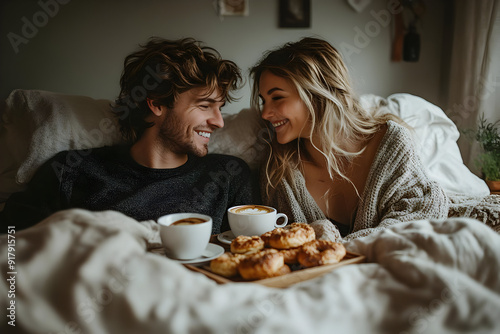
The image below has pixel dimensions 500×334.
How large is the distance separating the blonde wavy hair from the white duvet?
0.78 meters

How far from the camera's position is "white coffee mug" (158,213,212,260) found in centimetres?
72

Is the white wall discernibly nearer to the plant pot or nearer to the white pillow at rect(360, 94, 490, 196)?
the white pillow at rect(360, 94, 490, 196)

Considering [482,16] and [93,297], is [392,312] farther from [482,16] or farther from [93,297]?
[482,16]

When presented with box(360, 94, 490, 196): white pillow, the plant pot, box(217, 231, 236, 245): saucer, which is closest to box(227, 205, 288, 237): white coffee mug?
box(217, 231, 236, 245): saucer

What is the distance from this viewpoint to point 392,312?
1.83 feet

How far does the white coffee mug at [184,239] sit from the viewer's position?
2.36 feet

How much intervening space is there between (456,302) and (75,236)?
1.96ft

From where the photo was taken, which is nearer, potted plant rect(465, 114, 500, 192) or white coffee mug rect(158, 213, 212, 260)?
white coffee mug rect(158, 213, 212, 260)

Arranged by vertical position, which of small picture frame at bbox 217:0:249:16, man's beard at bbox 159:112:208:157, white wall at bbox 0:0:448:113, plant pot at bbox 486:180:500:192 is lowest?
plant pot at bbox 486:180:500:192

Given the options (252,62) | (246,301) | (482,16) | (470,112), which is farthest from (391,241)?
(482,16)

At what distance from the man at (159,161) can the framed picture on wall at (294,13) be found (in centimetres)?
61

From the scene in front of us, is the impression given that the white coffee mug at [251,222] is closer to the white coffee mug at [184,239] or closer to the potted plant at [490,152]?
the white coffee mug at [184,239]

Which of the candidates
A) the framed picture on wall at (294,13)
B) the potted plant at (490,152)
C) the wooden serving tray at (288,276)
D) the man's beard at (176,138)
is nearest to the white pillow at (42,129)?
the man's beard at (176,138)

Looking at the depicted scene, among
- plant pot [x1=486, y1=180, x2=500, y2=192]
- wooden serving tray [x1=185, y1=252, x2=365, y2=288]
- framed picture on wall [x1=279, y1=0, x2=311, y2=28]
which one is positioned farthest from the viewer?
framed picture on wall [x1=279, y1=0, x2=311, y2=28]
